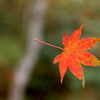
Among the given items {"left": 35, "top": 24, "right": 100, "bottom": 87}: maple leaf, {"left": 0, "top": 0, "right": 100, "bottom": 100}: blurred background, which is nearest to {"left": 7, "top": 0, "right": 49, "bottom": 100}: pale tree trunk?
{"left": 0, "top": 0, "right": 100, "bottom": 100}: blurred background

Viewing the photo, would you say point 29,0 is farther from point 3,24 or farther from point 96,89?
point 96,89

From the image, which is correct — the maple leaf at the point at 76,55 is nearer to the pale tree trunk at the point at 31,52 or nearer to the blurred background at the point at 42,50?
the blurred background at the point at 42,50

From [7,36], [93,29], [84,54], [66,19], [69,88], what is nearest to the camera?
[84,54]

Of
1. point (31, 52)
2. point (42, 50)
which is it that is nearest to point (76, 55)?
point (31, 52)

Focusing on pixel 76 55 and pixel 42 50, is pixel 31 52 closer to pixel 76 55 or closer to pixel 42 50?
pixel 42 50

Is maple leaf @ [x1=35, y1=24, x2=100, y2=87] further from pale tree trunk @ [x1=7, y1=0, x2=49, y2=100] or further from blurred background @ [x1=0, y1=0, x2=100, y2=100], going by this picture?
pale tree trunk @ [x1=7, y1=0, x2=49, y2=100]

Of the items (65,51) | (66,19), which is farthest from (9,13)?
(65,51)
